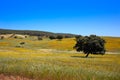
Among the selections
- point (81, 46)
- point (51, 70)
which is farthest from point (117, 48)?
point (51, 70)

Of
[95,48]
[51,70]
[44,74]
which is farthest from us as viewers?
[95,48]

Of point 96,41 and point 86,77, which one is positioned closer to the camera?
point 86,77

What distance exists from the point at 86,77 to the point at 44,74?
10.5ft

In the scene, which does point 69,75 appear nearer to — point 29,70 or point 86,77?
point 86,77

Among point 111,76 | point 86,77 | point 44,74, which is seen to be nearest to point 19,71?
point 44,74

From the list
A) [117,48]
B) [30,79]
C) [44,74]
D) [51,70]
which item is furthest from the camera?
[117,48]

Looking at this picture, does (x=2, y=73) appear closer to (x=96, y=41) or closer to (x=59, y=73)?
(x=59, y=73)

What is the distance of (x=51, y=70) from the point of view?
18516 millimetres

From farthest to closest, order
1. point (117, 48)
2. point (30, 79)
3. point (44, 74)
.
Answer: point (117, 48) → point (44, 74) → point (30, 79)

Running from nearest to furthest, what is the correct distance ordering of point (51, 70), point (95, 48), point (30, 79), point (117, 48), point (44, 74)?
1. point (30, 79)
2. point (44, 74)
3. point (51, 70)
4. point (95, 48)
5. point (117, 48)

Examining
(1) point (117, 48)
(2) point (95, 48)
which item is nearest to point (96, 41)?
(2) point (95, 48)

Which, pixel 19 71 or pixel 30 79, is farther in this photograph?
pixel 19 71

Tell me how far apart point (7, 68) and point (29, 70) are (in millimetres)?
2257

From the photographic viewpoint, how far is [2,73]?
60.4 ft
